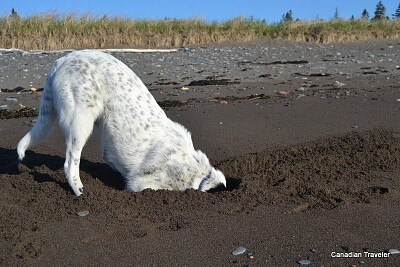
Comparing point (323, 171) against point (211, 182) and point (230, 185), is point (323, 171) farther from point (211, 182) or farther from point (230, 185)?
point (211, 182)

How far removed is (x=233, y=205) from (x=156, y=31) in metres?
16.1

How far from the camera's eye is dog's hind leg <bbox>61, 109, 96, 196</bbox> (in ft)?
15.2

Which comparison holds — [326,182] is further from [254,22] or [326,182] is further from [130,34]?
[254,22]

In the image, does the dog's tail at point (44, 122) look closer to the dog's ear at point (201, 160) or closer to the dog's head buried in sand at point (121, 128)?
the dog's head buried in sand at point (121, 128)

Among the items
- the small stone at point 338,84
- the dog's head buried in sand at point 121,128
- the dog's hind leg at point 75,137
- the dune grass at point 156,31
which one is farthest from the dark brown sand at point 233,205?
the dune grass at point 156,31

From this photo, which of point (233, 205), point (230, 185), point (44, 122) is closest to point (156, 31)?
point (44, 122)

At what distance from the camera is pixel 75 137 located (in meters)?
4.67

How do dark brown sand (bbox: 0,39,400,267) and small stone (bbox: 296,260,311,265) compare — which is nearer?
small stone (bbox: 296,260,311,265)

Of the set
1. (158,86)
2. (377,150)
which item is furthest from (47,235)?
(158,86)

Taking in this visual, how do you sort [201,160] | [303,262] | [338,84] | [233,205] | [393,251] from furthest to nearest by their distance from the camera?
[338,84] → [201,160] → [233,205] → [393,251] → [303,262]

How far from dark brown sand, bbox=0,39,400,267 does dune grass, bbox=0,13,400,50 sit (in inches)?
467

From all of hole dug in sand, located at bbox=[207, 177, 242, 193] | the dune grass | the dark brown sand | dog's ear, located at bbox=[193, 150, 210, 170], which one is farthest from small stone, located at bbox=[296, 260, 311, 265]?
the dune grass

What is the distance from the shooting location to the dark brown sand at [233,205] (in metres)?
3.45

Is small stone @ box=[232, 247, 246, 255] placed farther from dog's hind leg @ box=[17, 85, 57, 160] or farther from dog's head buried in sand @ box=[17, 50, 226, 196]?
dog's hind leg @ box=[17, 85, 57, 160]
